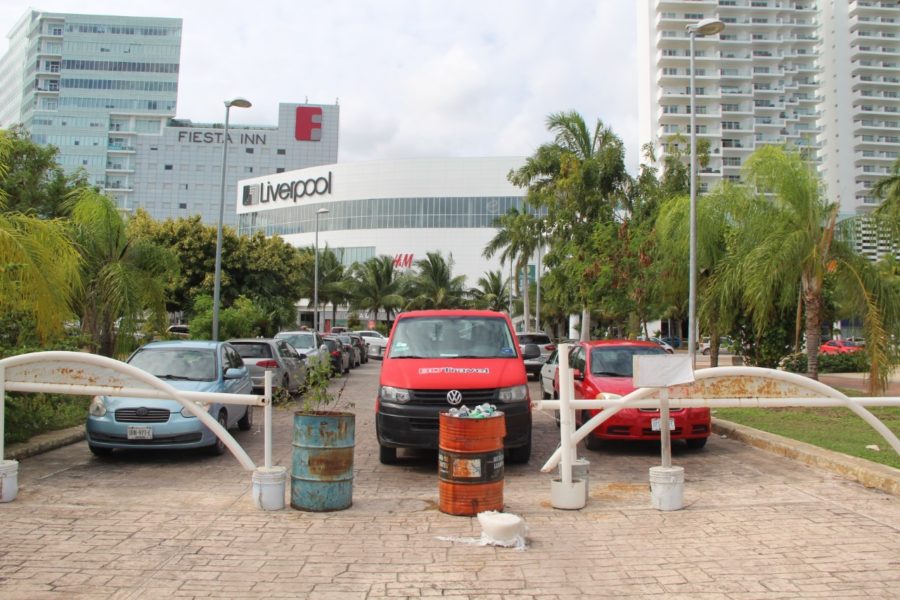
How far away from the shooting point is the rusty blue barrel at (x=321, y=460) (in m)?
6.25

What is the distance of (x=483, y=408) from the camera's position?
6.40 m

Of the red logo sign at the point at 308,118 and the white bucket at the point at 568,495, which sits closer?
the white bucket at the point at 568,495

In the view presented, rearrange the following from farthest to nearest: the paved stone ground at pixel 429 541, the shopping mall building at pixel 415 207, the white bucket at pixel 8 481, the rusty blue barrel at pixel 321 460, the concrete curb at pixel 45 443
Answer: the shopping mall building at pixel 415 207
the concrete curb at pixel 45 443
the white bucket at pixel 8 481
the rusty blue barrel at pixel 321 460
the paved stone ground at pixel 429 541

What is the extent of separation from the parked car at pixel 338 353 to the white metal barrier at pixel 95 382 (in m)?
16.7

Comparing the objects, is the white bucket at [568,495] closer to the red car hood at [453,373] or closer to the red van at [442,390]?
the red van at [442,390]

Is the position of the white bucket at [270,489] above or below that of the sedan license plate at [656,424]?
below

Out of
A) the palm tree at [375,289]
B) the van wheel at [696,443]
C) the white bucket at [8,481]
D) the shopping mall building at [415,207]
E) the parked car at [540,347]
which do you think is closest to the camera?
the white bucket at [8,481]

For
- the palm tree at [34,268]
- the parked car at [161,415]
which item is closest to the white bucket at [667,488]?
the parked car at [161,415]

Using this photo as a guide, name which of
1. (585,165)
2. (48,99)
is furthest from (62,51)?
(585,165)

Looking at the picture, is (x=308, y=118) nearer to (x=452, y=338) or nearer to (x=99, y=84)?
(x=99, y=84)

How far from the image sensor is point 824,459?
27.1ft

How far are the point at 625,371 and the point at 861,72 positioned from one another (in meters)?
99.8

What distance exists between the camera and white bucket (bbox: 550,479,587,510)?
6469 mm

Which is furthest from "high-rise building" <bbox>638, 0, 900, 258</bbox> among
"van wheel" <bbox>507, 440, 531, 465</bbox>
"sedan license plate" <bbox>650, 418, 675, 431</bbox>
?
"van wheel" <bbox>507, 440, 531, 465</bbox>
